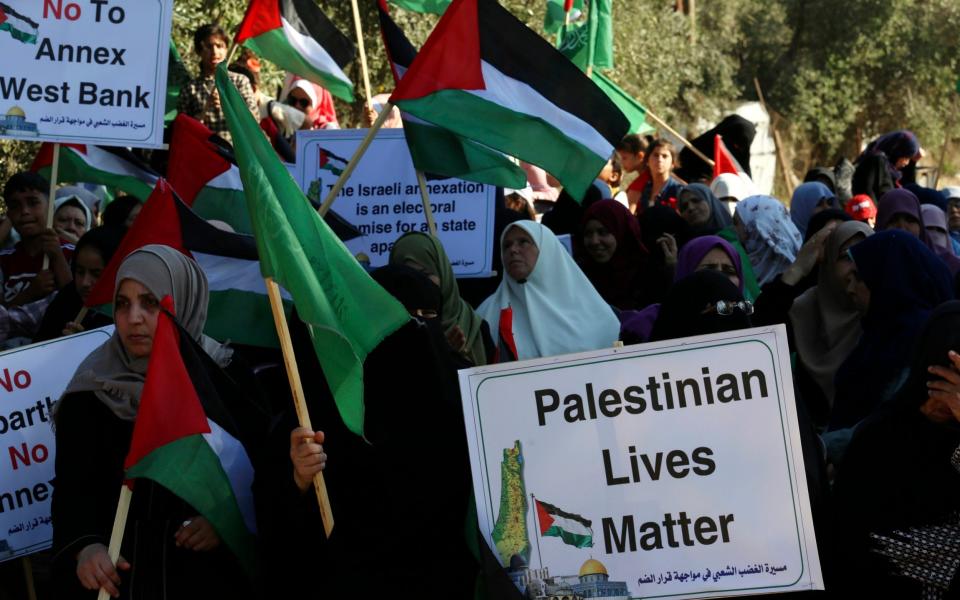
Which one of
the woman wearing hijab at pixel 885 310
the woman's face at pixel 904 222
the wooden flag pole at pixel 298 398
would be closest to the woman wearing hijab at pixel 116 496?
the wooden flag pole at pixel 298 398

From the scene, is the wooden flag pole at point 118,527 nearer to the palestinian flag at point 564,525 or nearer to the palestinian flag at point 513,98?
the palestinian flag at point 564,525

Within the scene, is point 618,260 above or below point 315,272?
above

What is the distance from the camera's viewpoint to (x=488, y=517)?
3.82 meters

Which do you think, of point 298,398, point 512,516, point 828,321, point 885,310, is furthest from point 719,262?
point 298,398

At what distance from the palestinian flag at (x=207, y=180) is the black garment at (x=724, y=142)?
6.57m

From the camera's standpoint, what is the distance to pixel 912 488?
3.98 m

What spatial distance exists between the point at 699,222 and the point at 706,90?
16637mm

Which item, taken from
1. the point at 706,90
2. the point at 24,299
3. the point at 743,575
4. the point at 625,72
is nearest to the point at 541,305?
the point at 24,299

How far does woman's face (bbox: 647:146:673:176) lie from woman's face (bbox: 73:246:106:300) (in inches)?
214

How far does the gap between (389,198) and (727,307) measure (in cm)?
269

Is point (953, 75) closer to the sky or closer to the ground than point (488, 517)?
closer to the sky

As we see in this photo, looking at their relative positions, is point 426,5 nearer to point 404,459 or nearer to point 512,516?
point 404,459

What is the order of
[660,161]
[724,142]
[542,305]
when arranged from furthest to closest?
[724,142] < [660,161] < [542,305]

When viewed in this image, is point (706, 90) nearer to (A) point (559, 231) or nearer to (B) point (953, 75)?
(B) point (953, 75)
